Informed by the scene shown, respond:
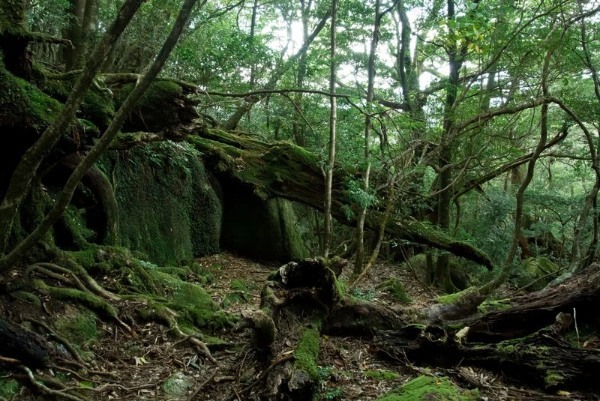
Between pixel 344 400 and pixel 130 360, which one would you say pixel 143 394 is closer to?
pixel 130 360

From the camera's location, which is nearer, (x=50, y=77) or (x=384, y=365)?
(x=384, y=365)

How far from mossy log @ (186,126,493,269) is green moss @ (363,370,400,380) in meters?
5.31

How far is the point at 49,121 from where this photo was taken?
4.88 m

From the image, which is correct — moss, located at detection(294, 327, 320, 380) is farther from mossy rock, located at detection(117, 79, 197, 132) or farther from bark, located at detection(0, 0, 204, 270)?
mossy rock, located at detection(117, 79, 197, 132)

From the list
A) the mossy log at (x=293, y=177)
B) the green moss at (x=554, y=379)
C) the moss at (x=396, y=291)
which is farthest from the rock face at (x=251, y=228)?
the green moss at (x=554, y=379)

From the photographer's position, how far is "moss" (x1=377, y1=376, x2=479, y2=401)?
378 centimetres

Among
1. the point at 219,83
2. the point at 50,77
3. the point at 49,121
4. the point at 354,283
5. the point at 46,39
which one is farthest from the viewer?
the point at 219,83

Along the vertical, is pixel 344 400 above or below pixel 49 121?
A: below

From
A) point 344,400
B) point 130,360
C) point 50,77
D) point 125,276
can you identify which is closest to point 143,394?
point 130,360

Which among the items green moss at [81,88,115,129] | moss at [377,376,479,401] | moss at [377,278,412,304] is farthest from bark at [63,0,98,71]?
moss at [377,376,479,401]

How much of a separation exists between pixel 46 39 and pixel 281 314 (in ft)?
13.5

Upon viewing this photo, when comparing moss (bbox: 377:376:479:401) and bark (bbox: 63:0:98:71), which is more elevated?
bark (bbox: 63:0:98:71)

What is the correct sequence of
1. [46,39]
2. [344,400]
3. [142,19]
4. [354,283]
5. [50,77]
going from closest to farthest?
[344,400], [46,39], [50,77], [354,283], [142,19]

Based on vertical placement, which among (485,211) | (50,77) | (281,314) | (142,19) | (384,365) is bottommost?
(384,365)
